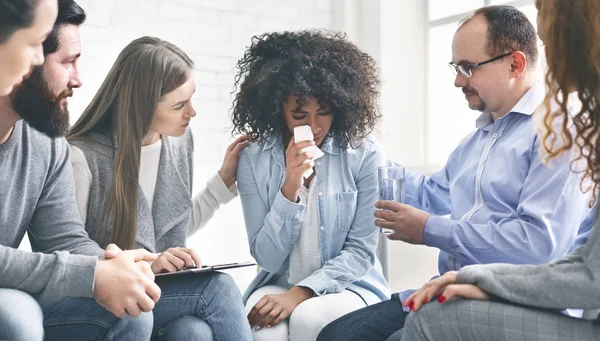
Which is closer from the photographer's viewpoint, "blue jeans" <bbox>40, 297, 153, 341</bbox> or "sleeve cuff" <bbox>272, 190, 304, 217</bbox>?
"blue jeans" <bbox>40, 297, 153, 341</bbox>

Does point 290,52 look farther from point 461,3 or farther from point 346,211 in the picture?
point 461,3

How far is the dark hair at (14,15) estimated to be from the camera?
153 centimetres

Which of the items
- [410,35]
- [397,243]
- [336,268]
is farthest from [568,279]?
[410,35]

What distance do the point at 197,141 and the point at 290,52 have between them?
1348 millimetres

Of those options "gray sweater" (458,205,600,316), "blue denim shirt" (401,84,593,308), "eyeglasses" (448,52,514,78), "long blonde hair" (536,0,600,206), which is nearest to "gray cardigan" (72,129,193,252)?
"blue denim shirt" (401,84,593,308)

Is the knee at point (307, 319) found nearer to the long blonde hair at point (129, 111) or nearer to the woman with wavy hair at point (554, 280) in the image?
the long blonde hair at point (129, 111)

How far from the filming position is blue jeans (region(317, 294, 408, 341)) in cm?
209

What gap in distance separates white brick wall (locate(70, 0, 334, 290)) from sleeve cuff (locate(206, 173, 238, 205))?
98cm

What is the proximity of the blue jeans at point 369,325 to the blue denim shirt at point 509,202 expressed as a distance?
0.06 m

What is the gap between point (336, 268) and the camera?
235 centimetres

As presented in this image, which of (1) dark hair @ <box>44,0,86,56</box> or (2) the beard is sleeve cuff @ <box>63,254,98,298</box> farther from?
(1) dark hair @ <box>44,0,86,56</box>

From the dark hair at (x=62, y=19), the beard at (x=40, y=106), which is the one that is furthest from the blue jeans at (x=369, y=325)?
the dark hair at (x=62, y=19)

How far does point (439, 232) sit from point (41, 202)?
1.03 meters

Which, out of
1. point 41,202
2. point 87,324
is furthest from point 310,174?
point 87,324
